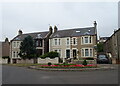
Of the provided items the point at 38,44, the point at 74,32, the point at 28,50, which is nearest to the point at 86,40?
the point at 74,32

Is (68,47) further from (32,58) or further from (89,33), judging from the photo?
(32,58)

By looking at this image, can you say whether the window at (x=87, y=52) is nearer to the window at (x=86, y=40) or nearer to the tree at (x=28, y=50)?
the window at (x=86, y=40)

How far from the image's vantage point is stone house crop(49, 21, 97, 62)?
36.4 m

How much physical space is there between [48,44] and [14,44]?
33.2 ft

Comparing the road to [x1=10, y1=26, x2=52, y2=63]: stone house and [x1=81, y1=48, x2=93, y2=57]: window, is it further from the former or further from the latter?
[x1=10, y1=26, x2=52, y2=63]: stone house

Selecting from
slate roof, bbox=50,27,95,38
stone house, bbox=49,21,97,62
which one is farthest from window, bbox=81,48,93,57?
slate roof, bbox=50,27,95,38

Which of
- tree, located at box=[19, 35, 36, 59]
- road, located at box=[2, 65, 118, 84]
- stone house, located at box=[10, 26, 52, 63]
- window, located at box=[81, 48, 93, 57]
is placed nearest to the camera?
road, located at box=[2, 65, 118, 84]

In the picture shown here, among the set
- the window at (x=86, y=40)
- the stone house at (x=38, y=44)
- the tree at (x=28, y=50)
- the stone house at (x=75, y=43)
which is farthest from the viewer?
the stone house at (x=38, y=44)

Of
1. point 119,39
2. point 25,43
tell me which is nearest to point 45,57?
point 25,43

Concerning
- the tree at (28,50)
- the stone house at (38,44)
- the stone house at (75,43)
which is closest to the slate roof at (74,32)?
the stone house at (75,43)

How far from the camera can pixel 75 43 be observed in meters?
38.3

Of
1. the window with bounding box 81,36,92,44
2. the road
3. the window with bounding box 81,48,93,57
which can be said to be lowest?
the road

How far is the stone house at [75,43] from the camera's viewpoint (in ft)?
Answer: 119

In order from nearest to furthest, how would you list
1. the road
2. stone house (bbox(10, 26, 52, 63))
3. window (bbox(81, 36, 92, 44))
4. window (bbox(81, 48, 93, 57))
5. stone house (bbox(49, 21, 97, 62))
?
the road → window (bbox(81, 48, 93, 57)) → stone house (bbox(49, 21, 97, 62)) → window (bbox(81, 36, 92, 44)) → stone house (bbox(10, 26, 52, 63))
